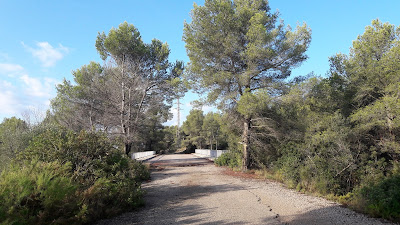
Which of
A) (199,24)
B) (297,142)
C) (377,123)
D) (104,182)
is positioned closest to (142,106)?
(199,24)

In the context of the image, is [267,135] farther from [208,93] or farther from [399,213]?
[399,213]

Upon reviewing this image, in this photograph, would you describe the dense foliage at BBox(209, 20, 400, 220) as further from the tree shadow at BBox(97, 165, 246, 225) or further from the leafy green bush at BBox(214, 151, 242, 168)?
the tree shadow at BBox(97, 165, 246, 225)

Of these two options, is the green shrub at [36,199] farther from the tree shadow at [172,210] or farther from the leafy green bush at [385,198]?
the leafy green bush at [385,198]

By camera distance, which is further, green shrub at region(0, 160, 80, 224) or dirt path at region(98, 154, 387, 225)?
dirt path at region(98, 154, 387, 225)

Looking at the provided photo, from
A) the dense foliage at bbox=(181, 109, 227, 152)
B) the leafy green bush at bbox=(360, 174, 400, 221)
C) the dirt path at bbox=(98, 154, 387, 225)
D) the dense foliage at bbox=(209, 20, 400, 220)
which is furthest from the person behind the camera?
the dense foliage at bbox=(181, 109, 227, 152)

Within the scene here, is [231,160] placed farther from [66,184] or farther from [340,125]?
[66,184]

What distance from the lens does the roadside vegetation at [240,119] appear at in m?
5.91

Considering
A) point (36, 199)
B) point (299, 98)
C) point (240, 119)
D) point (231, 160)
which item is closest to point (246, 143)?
point (240, 119)

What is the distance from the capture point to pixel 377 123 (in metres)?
11.4

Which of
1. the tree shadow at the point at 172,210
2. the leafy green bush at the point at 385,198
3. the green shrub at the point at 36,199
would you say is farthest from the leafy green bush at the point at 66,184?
the leafy green bush at the point at 385,198

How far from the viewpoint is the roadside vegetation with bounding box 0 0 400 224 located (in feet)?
19.4

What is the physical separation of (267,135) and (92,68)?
17.2 metres

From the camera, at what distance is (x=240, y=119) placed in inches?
607

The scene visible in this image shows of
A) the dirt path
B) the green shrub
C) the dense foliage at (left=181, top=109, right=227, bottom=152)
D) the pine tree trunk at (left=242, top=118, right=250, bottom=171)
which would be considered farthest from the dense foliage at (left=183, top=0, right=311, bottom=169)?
the dense foliage at (left=181, top=109, right=227, bottom=152)
